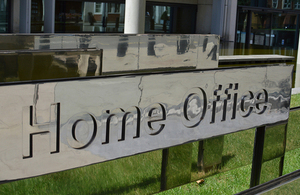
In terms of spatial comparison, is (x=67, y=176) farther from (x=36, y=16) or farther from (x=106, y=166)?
(x=36, y=16)

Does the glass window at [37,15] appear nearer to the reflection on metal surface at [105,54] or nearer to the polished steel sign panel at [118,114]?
the reflection on metal surface at [105,54]

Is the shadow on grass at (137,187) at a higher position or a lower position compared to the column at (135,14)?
lower

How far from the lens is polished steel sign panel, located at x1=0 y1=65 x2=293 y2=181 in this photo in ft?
4.90

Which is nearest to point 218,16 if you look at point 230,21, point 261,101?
point 230,21

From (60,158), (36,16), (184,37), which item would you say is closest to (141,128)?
(60,158)

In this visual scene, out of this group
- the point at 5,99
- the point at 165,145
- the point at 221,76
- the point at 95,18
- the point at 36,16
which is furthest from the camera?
the point at 95,18

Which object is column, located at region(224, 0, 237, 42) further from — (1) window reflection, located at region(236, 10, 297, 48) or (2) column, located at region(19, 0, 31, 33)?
(2) column, located at region(19, 0, 31, 33)

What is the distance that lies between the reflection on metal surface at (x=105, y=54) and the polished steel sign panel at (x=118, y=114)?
44 cm

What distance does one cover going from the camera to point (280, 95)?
2.49 metres

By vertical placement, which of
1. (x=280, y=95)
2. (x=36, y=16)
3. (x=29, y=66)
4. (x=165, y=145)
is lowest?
(x=165, y=145)

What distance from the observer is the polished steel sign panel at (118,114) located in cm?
149

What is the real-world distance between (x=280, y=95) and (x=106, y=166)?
125 cm

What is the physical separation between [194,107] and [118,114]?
0.48 metres

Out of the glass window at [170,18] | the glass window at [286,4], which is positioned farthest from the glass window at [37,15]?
the glass window at [286,4]
